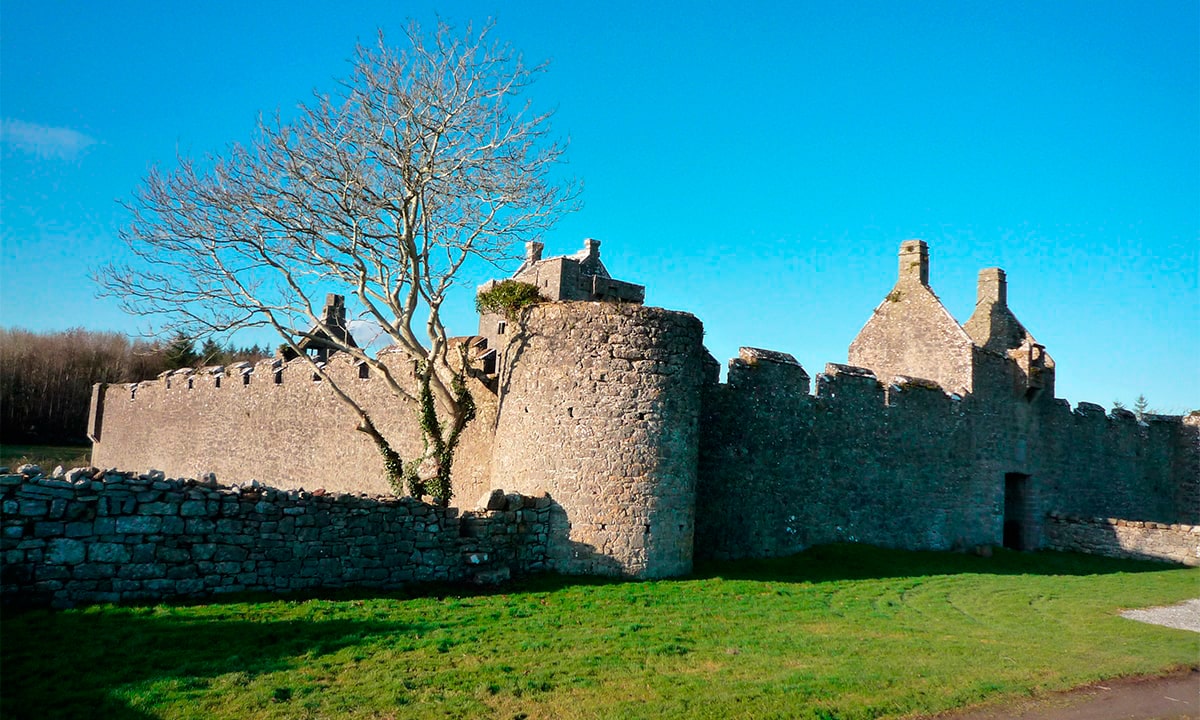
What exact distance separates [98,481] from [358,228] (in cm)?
758

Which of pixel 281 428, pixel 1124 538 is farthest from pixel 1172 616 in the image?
pixel 281 428

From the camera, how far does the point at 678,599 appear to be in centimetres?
1344

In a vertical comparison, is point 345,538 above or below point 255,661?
above

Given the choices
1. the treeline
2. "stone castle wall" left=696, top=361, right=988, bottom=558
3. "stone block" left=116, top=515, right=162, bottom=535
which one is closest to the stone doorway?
"stone castle wall" left=696, top=361, right=988, bottom=558

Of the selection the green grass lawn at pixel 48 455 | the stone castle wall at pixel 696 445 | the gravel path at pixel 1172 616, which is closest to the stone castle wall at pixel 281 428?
the stone castle wall at pixel 696 445

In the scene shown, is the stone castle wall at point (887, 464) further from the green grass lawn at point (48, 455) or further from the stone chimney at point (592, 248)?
the green grass lawn at point (48, 455)

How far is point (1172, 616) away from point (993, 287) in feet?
51.8

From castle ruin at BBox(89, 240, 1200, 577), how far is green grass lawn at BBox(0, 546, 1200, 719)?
2232mm

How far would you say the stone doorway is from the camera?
25.9 m

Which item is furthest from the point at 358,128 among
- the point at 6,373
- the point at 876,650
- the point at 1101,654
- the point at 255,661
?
the point at 6,373

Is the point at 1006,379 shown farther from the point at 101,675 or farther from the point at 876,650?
the point at 101,675

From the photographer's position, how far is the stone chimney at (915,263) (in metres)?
26.3

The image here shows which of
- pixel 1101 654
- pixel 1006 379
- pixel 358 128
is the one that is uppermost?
pixel 358 128

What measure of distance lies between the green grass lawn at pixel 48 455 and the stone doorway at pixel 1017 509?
35.5 metres
